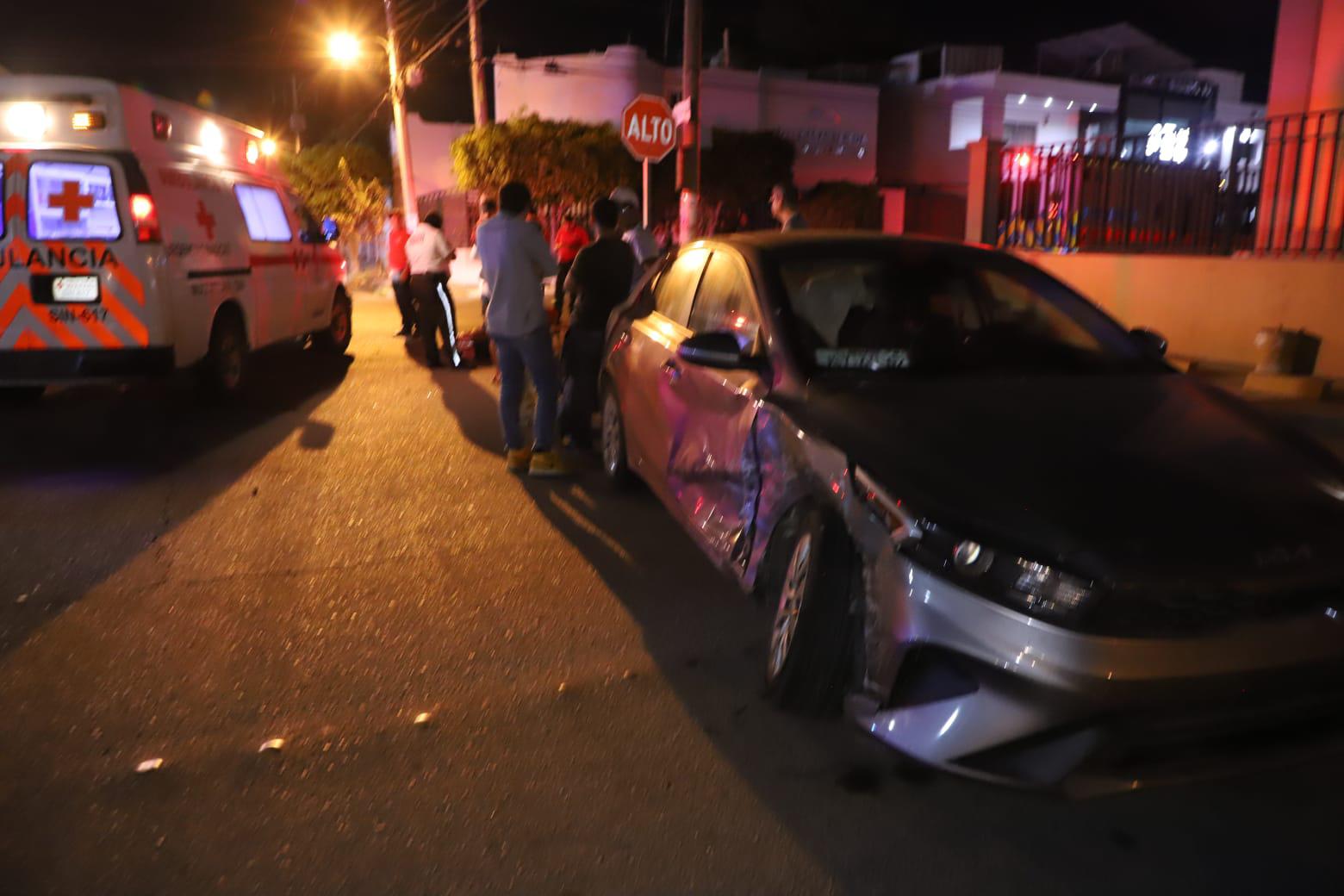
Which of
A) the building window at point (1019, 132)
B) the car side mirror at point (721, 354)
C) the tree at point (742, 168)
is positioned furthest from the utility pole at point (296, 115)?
the car side mirror at point (721, 354)

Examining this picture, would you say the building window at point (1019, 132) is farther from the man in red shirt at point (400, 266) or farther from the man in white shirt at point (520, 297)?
the man in white shirt at point (520, 297)

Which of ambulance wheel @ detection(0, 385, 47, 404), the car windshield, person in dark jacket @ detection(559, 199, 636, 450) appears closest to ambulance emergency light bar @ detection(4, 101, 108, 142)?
ambulance wheel @ detection(0, 385, 47, 404)

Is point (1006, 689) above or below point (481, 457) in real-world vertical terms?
above

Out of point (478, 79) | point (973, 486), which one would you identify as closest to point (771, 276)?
point (973, 486)

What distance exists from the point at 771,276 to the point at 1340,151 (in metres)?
7.59

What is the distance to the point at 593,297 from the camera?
6.75 metres

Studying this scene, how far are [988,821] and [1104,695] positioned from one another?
67 cm

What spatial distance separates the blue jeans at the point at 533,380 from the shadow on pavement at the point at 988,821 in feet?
10.2

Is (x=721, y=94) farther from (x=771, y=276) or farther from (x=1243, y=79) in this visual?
(x=771, y=276)

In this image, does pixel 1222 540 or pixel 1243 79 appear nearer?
pixel 1222 540

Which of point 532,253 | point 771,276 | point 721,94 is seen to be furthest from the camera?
point 721,94

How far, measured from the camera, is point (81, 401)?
9.12m

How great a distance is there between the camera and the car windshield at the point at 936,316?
3.97 metres

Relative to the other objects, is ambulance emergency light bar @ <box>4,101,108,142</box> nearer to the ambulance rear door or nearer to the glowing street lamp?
the ambulance rear door
